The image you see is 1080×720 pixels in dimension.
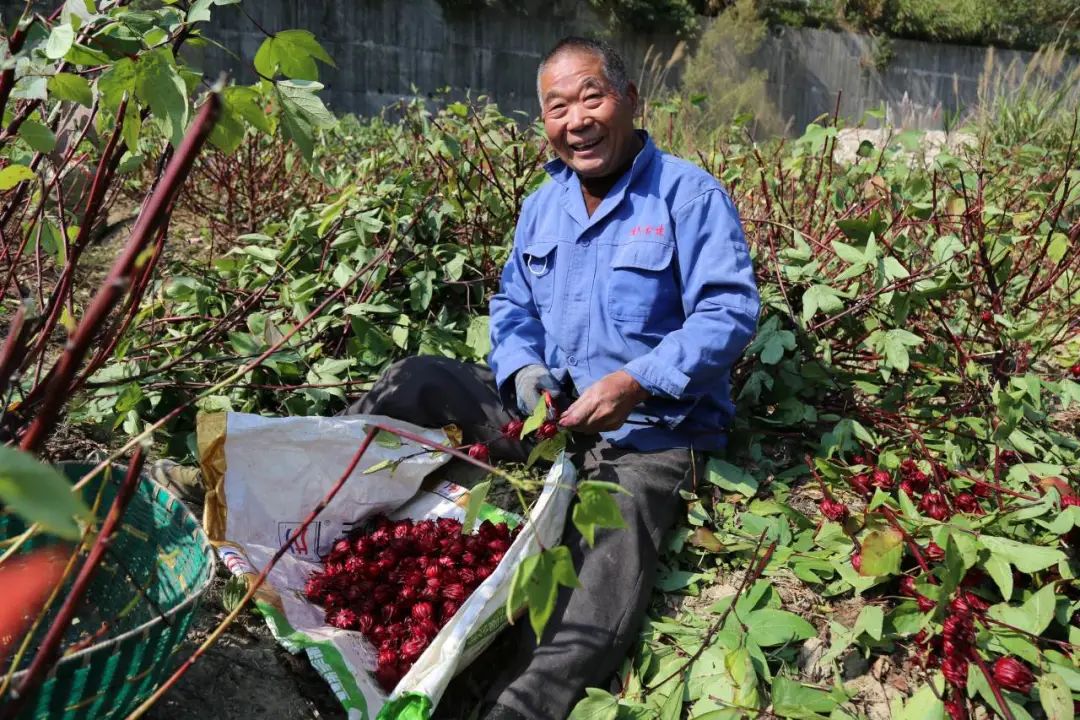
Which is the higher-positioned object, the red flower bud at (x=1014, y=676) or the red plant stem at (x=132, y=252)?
the red plant stem at (x=132, y=252)

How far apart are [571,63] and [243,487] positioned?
1.38m

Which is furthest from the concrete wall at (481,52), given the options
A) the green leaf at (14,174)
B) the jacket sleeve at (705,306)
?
the green leaf at (14,174)

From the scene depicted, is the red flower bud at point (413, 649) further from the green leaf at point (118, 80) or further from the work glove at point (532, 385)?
the green leaf at point (118, 80)

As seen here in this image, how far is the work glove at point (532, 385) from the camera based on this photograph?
88.9 inches

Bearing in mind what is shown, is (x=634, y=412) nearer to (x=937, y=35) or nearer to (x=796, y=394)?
(x=796, y=394)

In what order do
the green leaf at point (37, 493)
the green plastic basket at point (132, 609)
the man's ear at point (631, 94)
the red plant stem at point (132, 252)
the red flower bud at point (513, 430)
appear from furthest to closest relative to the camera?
the man's ear at point (631, 94)
the red flower bud at point (513, 430)
the green plastic basket at point (132, 609)
the red plant stem at point (132, 252)
the green leaf at point (37, 493)

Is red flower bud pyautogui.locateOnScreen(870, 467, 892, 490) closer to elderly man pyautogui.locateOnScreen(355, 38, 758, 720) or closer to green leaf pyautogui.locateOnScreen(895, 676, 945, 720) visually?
elderly man pyautogui.locateOnScreen(355, 38, 758, 720)

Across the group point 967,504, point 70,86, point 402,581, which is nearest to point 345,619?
point 402,581

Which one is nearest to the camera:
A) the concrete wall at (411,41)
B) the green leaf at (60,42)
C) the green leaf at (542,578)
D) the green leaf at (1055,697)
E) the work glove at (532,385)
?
the green leaf at (542,578)

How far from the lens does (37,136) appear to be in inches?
52.8

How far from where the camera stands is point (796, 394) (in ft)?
8.81

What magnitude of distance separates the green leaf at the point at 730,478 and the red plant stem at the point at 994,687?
71 centimetres

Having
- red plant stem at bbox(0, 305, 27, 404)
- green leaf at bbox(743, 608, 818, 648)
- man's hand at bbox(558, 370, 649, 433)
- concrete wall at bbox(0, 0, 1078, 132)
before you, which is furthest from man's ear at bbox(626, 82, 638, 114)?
concrete wall at bbox(0, 0, 1078, 132)

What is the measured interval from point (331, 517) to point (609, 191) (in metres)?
1.15
